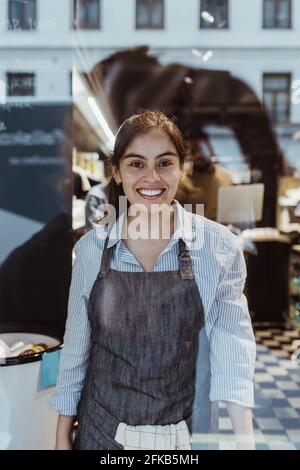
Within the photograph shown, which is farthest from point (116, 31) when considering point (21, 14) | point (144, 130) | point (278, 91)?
point (278, 91)

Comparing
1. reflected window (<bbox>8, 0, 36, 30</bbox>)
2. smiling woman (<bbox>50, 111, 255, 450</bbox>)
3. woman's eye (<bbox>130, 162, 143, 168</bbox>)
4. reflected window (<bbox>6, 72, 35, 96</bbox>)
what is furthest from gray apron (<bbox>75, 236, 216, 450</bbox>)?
reflected window (<bbox>8, 0, 36, 30</bbox>)

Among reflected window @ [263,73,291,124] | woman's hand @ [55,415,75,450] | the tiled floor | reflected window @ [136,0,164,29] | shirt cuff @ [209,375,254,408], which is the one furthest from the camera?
reflected window @ [263,73,291,124]

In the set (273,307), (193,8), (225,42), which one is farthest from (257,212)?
(273,307)

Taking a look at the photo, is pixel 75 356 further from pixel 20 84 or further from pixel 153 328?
pixel 20 84

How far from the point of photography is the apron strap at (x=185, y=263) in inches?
65.9

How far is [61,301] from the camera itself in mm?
2947

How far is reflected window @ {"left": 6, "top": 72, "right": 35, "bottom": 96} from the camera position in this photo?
8.47 ft

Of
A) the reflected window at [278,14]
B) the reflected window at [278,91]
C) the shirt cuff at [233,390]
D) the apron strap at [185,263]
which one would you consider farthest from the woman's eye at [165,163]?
the reflected window at [278,91]

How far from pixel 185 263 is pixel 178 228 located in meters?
0.13

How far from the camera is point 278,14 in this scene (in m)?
2.46

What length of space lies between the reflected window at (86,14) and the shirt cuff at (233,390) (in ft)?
5.98

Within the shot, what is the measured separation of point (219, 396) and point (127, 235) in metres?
0.57

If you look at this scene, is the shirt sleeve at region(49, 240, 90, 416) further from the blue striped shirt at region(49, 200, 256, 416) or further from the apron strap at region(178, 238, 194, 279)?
the apron strap at region(178, 238, 194, 279)

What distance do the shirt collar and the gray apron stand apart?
0.07m
